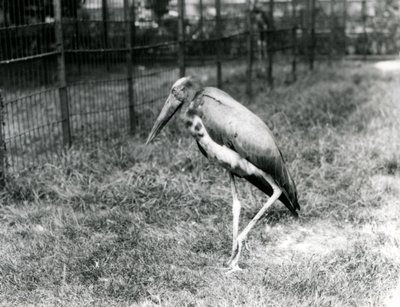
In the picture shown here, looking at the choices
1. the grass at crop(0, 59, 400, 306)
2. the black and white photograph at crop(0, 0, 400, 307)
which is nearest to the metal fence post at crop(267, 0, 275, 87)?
the black and white photograph at crop(0, 0, 400, 307)

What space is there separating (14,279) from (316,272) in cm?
180

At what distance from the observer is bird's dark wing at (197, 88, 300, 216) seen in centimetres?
394

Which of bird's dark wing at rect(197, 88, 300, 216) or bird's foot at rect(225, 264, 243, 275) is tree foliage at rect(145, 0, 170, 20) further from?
bird's foot at rect(225, 264, 243, 275)

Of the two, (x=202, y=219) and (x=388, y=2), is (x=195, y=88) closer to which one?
(x=202, y=219)

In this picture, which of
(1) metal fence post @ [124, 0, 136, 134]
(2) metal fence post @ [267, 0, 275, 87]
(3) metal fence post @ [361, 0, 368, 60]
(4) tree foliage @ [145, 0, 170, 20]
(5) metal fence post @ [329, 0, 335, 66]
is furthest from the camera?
(3) metal fence post @ [361, 0, 368, 60]

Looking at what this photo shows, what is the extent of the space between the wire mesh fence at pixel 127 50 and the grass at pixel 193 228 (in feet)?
2.09

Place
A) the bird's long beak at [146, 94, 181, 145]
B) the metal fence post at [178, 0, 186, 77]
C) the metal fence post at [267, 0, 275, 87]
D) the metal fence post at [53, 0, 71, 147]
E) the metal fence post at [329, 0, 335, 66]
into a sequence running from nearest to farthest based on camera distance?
1. the bird's long beak at [146, 94, 181, 145]
2. the metal fence post at [53, 0, 71, 147]
3. the metal fence post at [178, 0, 186, 77]
4. the metal fence post at [267, 0, 275, 87]
5. the metal fence post at [329, 0, 335, 66]

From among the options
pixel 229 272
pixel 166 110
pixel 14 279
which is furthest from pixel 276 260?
pixel 14 279

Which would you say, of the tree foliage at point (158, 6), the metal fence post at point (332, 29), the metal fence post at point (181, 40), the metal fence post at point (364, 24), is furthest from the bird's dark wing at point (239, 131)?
the metal fence post at point (364, 24)

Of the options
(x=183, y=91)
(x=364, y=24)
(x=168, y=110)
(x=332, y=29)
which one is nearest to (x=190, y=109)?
(x=183, y=91)

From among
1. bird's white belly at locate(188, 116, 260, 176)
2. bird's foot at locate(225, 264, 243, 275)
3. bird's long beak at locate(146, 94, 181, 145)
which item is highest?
bird's long beak at locate(146, 94, 181, 145)

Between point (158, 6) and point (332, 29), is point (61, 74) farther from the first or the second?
point (332, 29)

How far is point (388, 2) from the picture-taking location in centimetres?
1451

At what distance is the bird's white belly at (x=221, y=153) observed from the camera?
4.02 meters
